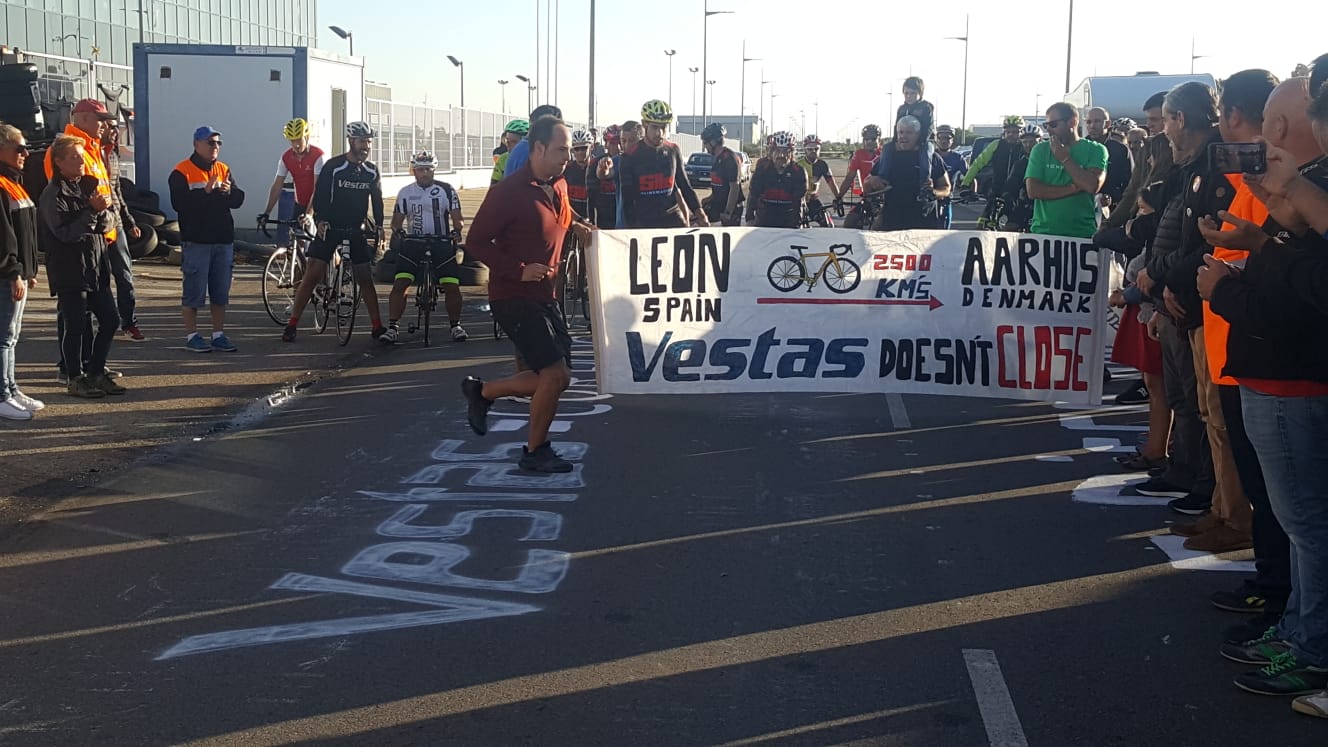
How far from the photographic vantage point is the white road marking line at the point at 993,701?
173 inches

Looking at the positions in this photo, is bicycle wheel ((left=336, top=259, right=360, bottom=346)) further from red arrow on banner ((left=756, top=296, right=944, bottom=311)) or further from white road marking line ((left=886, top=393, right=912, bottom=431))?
white road marking line ((left=886, top=393, right=912, bottom=431))

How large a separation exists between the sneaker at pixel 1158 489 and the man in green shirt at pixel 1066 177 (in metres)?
2.95

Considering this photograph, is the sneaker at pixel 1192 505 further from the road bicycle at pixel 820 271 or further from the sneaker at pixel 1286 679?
the road bicycle at pixel 820 271

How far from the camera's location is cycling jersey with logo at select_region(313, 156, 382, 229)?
1284 cm

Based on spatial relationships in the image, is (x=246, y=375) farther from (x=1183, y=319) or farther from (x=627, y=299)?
(x=1183, y=319)

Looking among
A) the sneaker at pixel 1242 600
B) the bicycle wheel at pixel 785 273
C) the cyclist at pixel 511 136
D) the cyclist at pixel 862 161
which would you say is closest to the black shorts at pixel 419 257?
the cyclist at pixel 511 136

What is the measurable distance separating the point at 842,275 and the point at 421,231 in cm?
493

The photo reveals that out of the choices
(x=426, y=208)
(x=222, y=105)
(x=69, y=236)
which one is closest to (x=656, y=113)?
(x=426, y=208)

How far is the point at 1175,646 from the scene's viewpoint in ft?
17.3

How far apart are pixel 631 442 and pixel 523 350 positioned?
1.17 metres

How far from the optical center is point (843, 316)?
384 inches

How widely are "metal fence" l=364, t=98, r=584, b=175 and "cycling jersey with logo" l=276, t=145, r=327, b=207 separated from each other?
56.3 feet

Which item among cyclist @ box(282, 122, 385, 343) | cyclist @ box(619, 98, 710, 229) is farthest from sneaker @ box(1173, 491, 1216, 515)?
cyclist @ box(282, 122, 385, 343)

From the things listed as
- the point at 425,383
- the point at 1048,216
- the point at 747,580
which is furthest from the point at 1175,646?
the point at 425,383
